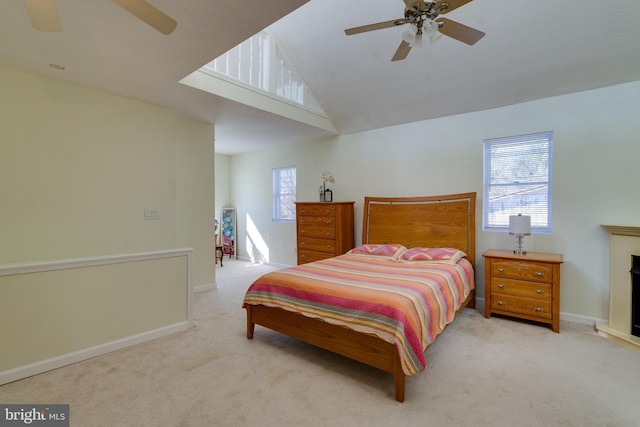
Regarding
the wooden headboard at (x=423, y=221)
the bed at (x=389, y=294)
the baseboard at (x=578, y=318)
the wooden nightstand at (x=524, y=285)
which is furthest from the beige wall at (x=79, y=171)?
the baseboard at (x=578, y=318)

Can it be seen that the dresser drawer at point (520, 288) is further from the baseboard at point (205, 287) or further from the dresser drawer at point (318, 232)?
the baseboard at point (205, 287)

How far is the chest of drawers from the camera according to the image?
463 centimetres

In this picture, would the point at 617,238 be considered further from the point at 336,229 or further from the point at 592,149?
the point at 336,229

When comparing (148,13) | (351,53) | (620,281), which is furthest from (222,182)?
→ (620,281)

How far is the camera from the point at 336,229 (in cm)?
462

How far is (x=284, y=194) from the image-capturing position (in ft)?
20.4

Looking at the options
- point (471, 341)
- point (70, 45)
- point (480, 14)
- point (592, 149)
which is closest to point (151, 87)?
point (70, 45)

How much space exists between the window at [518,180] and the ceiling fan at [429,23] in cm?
191

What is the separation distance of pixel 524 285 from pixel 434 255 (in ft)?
3.07

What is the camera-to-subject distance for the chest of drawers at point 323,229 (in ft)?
15.2

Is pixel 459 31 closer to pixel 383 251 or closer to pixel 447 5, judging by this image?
pixel 447 5

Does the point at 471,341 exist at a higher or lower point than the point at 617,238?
lower

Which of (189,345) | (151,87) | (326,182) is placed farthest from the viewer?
(326,182)

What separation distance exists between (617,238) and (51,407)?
4.90 m
